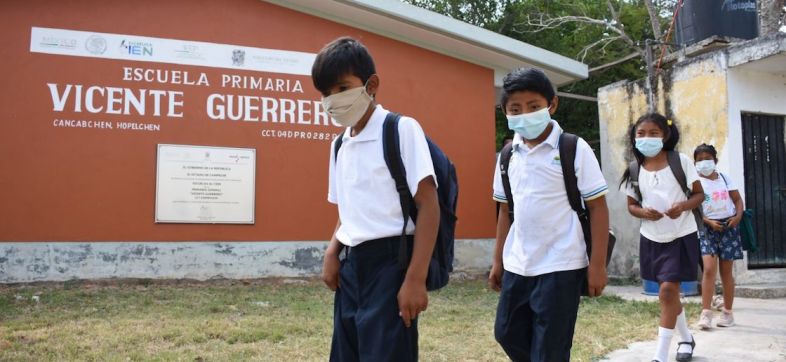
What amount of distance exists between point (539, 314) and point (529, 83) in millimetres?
962

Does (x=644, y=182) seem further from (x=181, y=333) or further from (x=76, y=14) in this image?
(x=76, y=14)

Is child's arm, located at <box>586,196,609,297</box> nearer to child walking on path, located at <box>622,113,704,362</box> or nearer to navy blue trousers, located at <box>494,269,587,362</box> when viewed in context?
navy blue trousers, located at <box>494,269,587,362</box>

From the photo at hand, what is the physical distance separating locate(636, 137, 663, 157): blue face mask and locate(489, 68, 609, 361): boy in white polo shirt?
1339 millimetres

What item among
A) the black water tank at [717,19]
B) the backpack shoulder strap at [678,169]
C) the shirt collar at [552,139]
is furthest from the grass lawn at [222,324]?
the black water tank at [717,19]

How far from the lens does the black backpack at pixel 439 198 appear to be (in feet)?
7.27

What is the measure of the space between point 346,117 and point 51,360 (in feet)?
9.54

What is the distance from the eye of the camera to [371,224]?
2230 mm

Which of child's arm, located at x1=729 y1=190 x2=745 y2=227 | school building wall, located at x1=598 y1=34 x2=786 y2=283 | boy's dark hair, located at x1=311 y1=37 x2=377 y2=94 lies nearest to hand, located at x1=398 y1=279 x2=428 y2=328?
boy's dark hair, located at x1=311 y1=37 x2=377 y2=94

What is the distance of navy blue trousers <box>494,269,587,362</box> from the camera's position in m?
2.58

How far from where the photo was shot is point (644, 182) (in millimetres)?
3994

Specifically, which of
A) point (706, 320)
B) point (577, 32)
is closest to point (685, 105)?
point (706, 320)

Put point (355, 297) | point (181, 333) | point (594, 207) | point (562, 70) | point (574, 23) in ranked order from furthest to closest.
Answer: point (574, 23)
point (562, 70)
point (181, 333)
point (594, 207)
point (355, 297)

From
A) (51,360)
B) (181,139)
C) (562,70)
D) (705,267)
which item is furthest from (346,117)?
(562,70)

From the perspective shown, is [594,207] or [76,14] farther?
[76,14]
